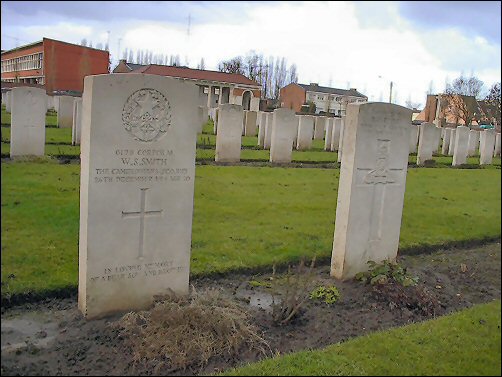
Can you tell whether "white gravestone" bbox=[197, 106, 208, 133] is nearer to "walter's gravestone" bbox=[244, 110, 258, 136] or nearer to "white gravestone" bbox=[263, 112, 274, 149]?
"walter's gravestone" bbox=[244, 110, 258, 136]

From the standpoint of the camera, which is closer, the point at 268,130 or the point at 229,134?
the point at 229,134

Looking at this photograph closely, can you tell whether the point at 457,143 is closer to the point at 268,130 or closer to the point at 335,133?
the point at 335,133

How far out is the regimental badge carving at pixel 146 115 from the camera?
14.4ft

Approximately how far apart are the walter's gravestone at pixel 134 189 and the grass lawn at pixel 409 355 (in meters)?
1.53

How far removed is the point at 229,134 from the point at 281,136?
1.92m

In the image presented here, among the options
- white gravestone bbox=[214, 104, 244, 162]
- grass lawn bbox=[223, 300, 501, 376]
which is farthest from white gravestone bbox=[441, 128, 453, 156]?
grass lawn bbox=[223, 300, 501, 376]

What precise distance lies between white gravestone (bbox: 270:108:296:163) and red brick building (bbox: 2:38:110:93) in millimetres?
9952

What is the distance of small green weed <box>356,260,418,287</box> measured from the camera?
5555 mm

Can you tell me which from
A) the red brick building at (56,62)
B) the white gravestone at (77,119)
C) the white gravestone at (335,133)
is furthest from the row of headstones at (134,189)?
the white gravestone at (335,133)

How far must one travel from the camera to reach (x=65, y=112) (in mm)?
19891

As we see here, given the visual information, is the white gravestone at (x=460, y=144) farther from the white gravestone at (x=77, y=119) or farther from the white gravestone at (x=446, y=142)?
the white gravestone at (x=77, y=119)

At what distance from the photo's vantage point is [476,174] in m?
17.0

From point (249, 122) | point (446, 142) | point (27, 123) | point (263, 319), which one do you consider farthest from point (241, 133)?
point (446, 142)

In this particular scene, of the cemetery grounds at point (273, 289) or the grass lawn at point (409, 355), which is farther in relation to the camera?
the cemetery grounds at point (273, 289)
